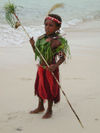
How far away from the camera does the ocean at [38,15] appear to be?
30.9ft

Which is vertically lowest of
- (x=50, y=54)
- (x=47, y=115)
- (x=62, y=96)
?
(x=62, y=96)

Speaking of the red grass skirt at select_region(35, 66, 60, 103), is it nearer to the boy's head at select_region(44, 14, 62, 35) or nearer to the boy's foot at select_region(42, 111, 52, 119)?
the boy's foot at select_region(42, 111, 52, 119)

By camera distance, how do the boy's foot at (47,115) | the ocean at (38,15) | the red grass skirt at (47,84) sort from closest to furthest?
the red grass skirt at (47,84), the boy's foot at (47,115), the ocean at (38,15)

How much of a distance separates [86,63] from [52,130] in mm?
2917

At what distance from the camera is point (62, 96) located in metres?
3.85

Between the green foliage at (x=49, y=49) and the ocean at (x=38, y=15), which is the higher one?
the green foliage at (x=49, y=49)

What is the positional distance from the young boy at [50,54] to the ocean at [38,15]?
522 cm

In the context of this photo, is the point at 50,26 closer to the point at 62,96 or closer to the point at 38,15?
the point at 62,96

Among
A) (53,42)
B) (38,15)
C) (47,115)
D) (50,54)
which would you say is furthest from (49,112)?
(38,15)

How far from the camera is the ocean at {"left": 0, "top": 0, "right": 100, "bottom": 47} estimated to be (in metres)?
9.41

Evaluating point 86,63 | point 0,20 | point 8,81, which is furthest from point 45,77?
point 0,20

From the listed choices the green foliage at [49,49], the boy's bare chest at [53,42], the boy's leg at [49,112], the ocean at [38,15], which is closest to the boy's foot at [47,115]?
the boy's leg at [49,112]

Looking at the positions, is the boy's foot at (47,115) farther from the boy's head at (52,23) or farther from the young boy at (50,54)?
the boy's head at (52,23)

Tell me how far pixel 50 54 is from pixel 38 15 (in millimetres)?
13896
